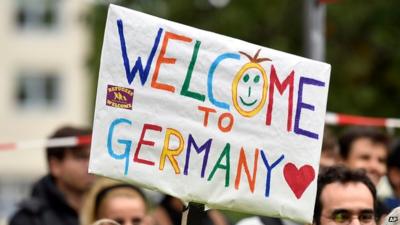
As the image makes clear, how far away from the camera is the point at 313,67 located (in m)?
6.30

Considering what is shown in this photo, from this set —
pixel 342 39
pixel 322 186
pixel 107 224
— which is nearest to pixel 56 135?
pixel 107 224

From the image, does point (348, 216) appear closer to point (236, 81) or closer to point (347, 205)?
point (347, 205)

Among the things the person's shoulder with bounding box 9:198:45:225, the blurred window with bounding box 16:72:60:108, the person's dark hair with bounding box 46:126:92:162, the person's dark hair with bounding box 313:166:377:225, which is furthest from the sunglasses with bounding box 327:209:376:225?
the blurred window with bounding box 16:72:60:108

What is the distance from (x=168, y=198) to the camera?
9.20 metres

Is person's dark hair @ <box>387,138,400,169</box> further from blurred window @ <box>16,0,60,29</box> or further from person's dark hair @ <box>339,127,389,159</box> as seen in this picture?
blurred window @ <box>16,0,60,29</box>

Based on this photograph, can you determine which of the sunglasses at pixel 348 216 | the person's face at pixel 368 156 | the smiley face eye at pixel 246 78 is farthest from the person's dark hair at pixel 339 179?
the person's face at pixel 368 156

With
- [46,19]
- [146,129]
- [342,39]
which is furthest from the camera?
[46,19]

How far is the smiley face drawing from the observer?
6191 mm

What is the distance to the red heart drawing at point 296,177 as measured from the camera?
621 cm

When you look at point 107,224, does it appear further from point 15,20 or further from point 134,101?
point 15,20

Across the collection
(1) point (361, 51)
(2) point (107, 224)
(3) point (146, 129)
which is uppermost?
(1) point (361, 51)

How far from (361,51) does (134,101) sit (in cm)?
1037

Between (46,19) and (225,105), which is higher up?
(46,19)

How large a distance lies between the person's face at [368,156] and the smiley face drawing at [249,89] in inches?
115
